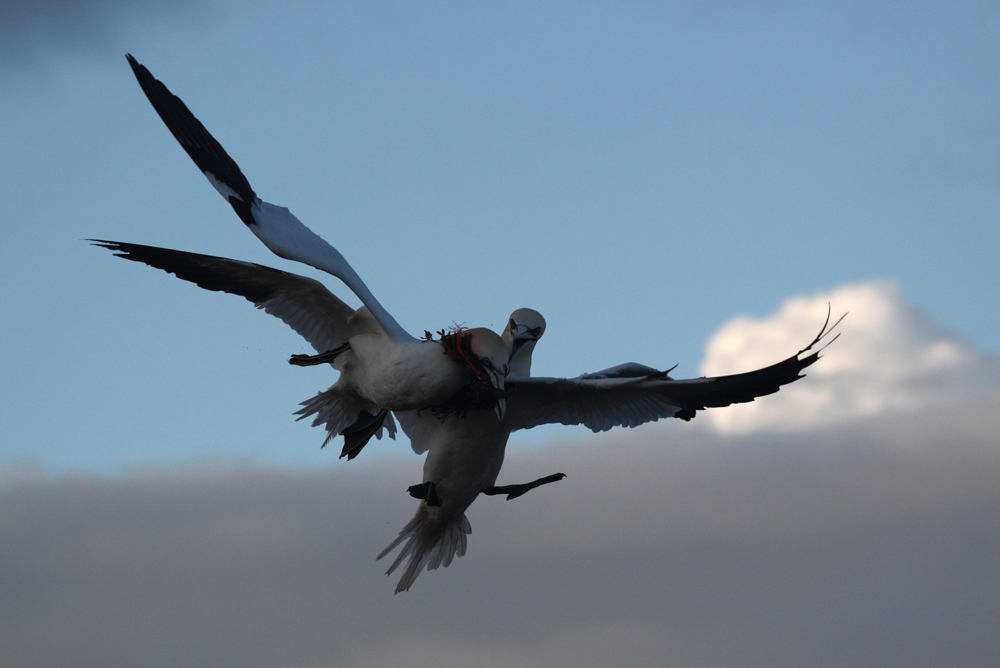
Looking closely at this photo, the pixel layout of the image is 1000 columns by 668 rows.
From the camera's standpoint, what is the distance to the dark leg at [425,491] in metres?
9.60

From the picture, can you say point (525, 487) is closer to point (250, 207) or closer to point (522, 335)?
point (522, 335)

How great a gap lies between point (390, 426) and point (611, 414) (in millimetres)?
2039

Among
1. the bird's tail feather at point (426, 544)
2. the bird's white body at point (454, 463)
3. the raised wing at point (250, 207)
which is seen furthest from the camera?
the bird's tail feather at point (426, 544)

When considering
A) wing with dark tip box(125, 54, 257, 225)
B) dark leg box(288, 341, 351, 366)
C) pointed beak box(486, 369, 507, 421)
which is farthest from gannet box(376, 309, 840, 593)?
wing with dark tip box(125, 54, 257, 225)

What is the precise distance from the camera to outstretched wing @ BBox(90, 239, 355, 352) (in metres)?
9.24

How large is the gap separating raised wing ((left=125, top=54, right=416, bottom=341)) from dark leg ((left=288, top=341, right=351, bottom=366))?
82 centimetres

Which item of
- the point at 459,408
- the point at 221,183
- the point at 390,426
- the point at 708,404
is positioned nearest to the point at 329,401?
the point at 390,426

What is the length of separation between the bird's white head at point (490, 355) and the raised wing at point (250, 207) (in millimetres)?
563

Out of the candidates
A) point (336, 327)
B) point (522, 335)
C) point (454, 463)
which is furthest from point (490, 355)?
point (336, 327)

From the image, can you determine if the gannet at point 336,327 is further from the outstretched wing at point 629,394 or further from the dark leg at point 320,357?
the outstretched wing at point 629,394

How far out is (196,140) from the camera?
30.6 feet

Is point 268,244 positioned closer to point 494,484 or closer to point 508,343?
point 508,343

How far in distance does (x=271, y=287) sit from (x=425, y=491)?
2.23 meters

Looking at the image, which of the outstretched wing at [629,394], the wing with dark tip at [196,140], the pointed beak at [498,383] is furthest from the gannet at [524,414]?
the wing with dark tip at [196,140]
